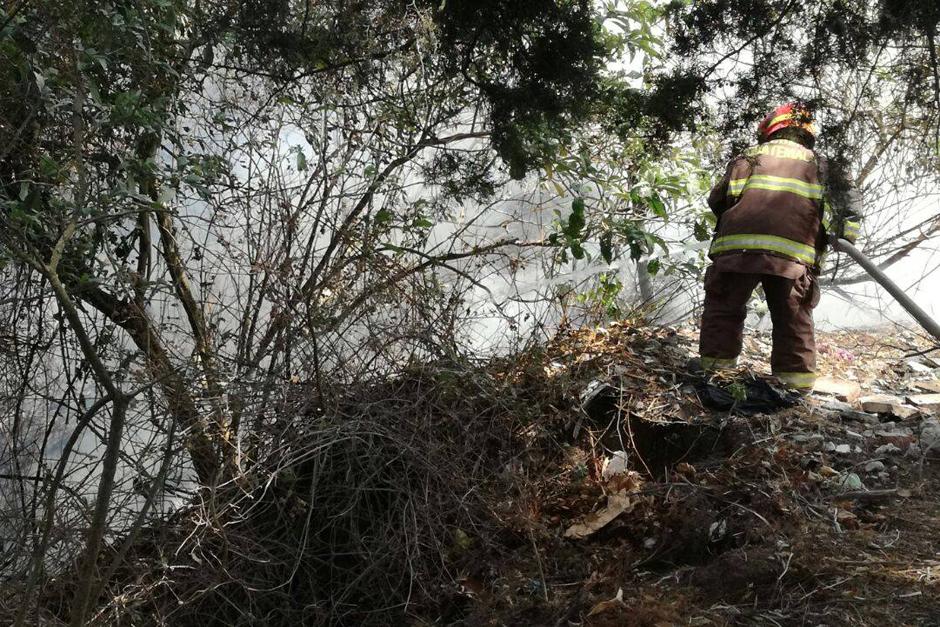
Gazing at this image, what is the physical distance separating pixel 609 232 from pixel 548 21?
1.80 m

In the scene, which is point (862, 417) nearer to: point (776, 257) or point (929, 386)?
point (776, 257)

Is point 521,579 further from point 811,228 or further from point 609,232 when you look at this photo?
point 811,228

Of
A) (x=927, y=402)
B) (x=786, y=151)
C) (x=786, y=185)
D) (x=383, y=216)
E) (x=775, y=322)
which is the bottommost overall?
(x=927, y=402)

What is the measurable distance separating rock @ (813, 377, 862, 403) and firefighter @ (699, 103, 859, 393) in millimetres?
240

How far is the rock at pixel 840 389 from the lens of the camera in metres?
4.71

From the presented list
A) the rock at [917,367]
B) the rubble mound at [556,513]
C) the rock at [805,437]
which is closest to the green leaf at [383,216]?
the rubble mound at [556,513]

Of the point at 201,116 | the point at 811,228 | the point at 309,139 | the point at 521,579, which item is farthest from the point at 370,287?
the point at 811,228

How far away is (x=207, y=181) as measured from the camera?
12.7 ft

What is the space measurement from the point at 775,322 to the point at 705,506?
158cm

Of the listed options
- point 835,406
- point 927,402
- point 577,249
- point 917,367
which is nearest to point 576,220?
point 577,249

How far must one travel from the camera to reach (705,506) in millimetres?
3551

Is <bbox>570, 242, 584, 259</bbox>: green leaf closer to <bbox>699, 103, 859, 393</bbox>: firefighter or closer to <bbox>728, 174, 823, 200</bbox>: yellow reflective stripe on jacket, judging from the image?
A: <bbox>699, 103, 859, 393</bbox>: firefighter

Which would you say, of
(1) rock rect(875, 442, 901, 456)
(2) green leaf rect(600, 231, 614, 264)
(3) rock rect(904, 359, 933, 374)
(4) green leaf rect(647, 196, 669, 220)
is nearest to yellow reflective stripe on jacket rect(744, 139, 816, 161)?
(4) green leaf rect(647, 196, 669, 220)

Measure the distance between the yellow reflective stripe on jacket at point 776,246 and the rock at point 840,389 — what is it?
78cm
